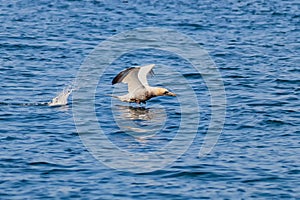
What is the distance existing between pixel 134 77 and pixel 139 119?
0.94 metres

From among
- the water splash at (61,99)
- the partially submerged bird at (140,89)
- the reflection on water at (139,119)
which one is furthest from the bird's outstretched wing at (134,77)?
the water splash at (61,99)

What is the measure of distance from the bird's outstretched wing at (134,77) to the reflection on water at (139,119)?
0.49 metres

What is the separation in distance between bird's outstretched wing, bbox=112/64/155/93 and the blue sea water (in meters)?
0.57

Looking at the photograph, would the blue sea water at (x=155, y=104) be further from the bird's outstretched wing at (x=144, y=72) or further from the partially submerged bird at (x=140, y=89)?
the bird's outstretched wing at (x=144, y=72)

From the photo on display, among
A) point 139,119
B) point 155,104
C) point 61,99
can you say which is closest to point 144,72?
point 139,119

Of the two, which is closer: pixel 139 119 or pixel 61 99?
pixel 139 119

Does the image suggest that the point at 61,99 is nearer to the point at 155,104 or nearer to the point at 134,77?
the point at 134,77

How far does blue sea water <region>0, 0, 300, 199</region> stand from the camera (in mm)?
13172

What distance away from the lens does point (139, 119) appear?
56.6ft

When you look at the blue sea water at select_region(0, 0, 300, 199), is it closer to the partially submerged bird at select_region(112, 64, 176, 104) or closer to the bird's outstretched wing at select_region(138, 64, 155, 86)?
the partially submerged bird at select_region(112, 64, 176, 104)

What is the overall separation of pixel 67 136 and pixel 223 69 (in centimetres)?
747

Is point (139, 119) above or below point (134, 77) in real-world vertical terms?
below

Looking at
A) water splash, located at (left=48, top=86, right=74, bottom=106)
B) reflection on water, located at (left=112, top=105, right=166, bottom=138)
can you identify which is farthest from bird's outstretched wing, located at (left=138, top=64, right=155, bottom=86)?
water splash, located at (left=48, top=86, right=74, bottom=106)

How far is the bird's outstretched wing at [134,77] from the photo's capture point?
17.2m
